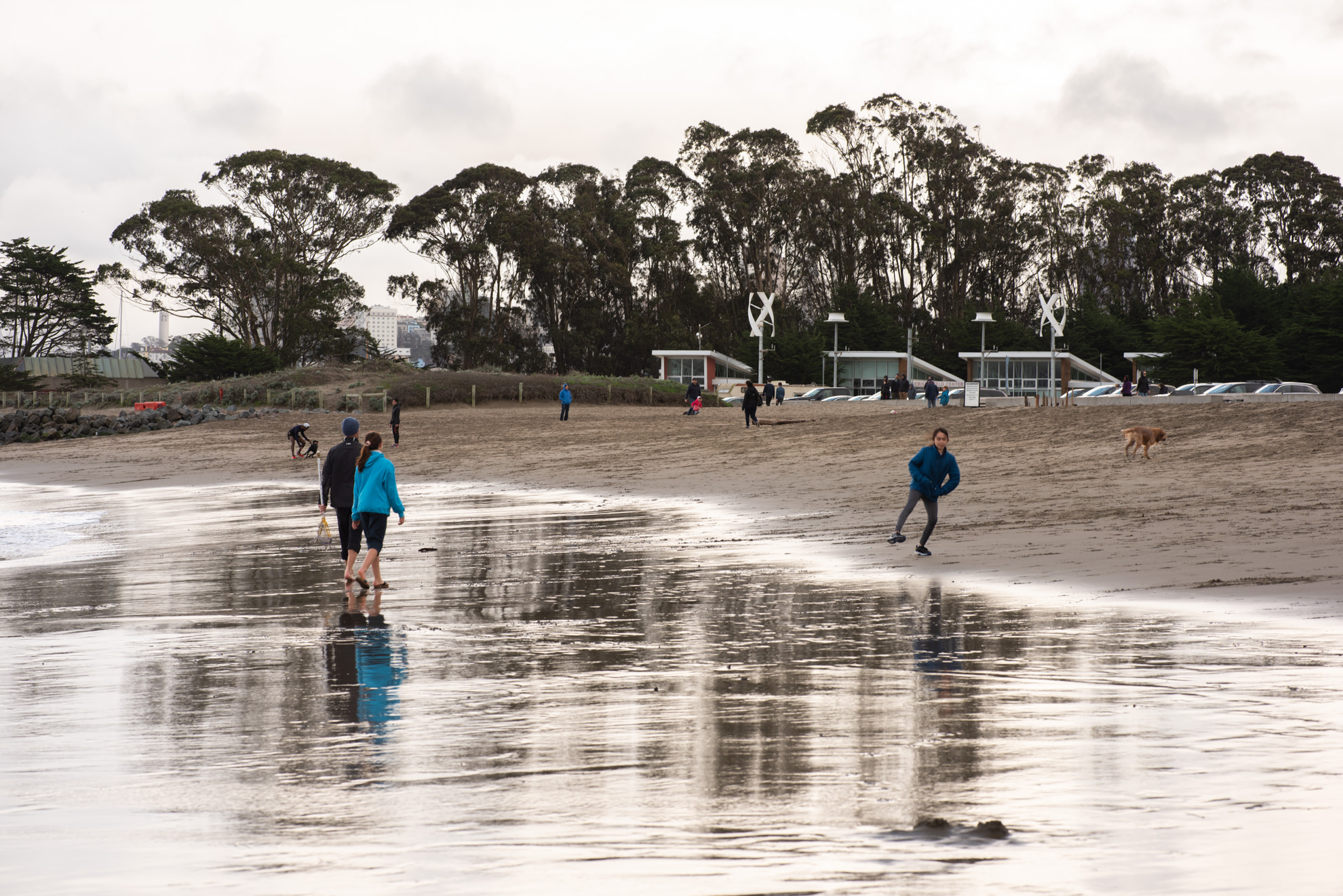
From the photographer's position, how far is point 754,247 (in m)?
79.2

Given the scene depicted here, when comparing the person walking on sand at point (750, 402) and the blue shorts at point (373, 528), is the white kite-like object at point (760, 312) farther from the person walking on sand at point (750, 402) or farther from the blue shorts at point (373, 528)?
the blue shorts at point (373, 528)

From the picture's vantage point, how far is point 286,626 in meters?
8.64

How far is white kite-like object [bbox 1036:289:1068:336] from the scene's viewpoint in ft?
203

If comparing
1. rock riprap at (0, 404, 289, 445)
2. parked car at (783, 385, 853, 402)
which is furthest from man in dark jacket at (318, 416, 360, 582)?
parked car at (783, 385, 853, 402)

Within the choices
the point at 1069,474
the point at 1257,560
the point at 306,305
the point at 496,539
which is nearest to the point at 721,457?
the point at 1069,474

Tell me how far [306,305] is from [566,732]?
6974cm

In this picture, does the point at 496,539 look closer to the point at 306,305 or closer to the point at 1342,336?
the point at 1342,336

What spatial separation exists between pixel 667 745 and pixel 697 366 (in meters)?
69.3

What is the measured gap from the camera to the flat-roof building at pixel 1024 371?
7356cm

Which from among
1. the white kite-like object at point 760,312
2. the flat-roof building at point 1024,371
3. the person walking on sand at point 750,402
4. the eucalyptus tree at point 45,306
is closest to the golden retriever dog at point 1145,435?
the person walking on sand at point 750,402

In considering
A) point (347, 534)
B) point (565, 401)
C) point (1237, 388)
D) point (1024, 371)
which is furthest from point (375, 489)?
point (1024, 371)

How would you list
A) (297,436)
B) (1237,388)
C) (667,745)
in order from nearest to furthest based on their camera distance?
(667,745), (297,436), (1237,388)

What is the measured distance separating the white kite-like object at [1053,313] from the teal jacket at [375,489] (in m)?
53.1

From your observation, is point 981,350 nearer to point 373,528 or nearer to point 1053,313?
point 1053,313
